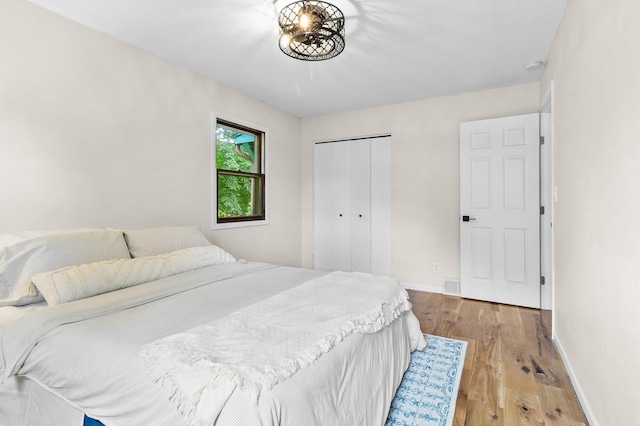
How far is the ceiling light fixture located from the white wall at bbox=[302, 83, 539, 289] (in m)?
2.09

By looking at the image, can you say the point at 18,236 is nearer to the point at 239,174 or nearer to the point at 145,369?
the point at 145,369

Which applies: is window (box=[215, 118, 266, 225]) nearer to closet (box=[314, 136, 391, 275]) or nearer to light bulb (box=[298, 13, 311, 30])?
closet (box=[314, 136, 391, 275])

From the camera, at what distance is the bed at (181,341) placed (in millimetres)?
989

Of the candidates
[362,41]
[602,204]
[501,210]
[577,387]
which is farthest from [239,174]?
[577,387]

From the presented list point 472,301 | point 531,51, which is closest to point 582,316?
point 472,301

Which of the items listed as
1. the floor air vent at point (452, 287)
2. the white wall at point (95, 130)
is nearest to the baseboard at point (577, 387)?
the floor air vent at point (452, 287)

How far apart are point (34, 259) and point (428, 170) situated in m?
3.80

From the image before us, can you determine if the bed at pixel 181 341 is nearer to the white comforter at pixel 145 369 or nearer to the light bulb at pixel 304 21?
the white comforter at pixel 145 369

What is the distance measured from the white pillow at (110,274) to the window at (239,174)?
121 cm

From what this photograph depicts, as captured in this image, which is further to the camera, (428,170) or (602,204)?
(428,170)

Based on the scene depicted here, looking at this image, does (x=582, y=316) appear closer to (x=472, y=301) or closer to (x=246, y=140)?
(x=472, y=301)

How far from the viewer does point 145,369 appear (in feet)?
3.55

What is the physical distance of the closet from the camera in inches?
173

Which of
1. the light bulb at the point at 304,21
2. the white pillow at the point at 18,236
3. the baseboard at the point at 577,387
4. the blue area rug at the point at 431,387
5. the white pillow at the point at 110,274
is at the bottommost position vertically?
the blue area rug at the point at 431,387
